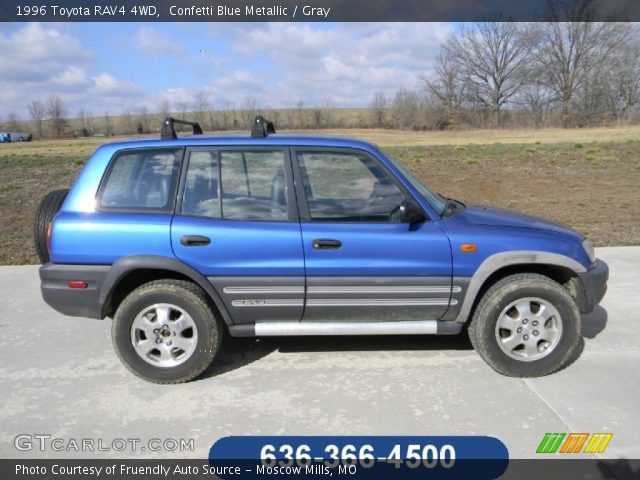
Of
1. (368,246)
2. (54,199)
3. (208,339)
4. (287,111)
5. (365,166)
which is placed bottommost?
(208,339)

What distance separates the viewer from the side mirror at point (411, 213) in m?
3.54

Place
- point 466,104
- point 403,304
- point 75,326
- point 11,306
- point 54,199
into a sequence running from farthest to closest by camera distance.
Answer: point 466,104
point 11,306
point 75,326
point 54,199
point 403,304

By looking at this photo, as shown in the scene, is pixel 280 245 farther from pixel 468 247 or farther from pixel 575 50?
pixel 575 50

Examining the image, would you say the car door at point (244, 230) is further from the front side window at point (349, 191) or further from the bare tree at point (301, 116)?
the bare tree at point (301, 116)

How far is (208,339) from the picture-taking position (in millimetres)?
3623

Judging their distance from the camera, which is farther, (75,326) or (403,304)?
(75,326)

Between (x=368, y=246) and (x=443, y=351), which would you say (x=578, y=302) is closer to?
(x=443, y=351)

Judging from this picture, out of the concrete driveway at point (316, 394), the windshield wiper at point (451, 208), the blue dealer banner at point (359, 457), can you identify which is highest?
the windshield wiper at point (451, 208)

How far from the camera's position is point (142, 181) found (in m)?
3.76

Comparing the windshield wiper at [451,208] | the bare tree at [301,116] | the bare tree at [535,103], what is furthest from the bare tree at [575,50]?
the windshield wiper at [451,208]

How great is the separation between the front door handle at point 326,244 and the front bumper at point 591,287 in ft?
5.82

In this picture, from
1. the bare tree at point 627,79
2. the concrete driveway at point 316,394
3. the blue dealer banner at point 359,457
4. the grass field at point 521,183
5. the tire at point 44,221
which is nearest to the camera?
the blue dealer banner at point 359,457

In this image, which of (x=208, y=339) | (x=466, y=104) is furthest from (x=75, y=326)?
(x=466, y=104)

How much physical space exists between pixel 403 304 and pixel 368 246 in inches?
19.8
